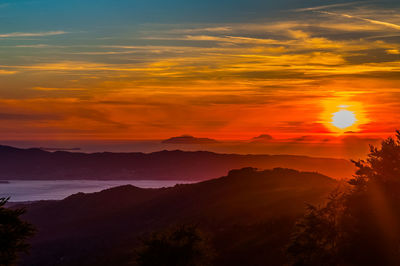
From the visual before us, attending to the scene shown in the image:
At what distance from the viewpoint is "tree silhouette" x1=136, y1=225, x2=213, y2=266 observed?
66.4 meters

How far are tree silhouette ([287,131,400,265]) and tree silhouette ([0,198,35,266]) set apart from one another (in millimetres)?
33881

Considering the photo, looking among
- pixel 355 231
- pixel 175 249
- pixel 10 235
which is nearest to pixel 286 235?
pixel 355 231

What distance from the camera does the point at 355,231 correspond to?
67375mm

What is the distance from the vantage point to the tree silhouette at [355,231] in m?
62.3

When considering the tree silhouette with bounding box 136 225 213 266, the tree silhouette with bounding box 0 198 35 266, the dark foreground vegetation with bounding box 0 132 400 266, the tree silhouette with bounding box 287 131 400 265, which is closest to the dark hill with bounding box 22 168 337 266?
the dark foreground vegetation with bounding box 0 132 400 266

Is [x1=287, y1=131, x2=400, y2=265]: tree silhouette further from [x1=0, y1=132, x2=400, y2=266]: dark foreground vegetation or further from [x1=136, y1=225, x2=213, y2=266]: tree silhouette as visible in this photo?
[x1=136, y1=225, x2=213, y2=266]: tree silhouette

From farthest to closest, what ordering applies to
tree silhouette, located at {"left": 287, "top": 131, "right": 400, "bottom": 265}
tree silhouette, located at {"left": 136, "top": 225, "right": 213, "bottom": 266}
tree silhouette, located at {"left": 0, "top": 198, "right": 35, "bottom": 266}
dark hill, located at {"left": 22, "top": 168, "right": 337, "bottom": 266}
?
1. dark hill, located at {"left": 22, "top": 168, "right": 337, "bottom": 266}
2. tree silhouette, located at {"left": 136, "top": 225, "right": 213, "bottom": 266}
3. tree silhouette, located at {"left": 287, "top": 131, "right": 400, "bottom": 265}
4. tree silhouette, located at {"left": 0, "top": 198, "right": 35, "bottom": 266}

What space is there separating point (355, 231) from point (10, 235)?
1706 inches

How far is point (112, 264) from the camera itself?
413ft

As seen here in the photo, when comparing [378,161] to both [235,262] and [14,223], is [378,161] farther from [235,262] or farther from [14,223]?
[14,223]

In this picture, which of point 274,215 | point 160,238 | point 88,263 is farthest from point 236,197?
point 160,238

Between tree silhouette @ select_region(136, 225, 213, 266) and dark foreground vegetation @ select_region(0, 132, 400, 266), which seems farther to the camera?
tree silhouette @ select_region(136, 225, 213, 266)

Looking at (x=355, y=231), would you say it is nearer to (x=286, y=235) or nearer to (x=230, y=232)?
(x=286, y=235)

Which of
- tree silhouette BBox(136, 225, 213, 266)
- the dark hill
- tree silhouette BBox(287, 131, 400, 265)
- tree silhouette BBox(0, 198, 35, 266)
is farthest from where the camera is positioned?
the dark hill
